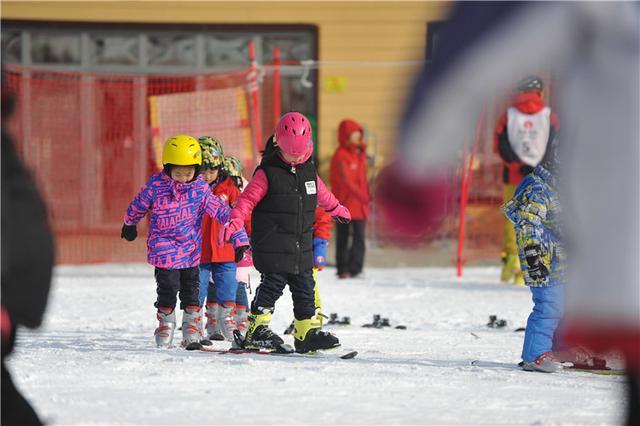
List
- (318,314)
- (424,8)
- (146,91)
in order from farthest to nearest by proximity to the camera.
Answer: (146,91) → (318,314) → (424,8)

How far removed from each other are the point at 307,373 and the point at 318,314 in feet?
5.20

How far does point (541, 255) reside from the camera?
6020mm

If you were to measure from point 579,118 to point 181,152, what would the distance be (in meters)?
5.20

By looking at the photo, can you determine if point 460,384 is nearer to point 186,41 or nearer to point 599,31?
point 599,31

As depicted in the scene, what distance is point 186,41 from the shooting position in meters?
15.8

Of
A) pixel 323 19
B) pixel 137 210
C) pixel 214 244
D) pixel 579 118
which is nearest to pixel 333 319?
pixel 214 244

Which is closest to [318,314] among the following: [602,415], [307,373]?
[307,373]

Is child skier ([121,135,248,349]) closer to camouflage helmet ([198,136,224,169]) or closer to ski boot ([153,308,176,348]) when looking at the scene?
ski boot ([153,308,176,348])

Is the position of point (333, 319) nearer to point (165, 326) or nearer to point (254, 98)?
point (165, 326)

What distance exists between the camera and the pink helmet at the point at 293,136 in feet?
21.5

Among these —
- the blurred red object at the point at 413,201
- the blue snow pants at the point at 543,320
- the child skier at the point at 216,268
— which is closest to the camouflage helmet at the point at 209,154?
the child skier at the point at 216,268

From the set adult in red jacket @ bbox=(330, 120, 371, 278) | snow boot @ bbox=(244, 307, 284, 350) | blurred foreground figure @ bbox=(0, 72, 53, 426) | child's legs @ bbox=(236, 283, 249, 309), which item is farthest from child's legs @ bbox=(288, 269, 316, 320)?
adult in red jacket @ bbox=(330, 120, 371, 278)

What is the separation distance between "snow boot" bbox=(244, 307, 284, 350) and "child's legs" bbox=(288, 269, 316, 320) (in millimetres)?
181

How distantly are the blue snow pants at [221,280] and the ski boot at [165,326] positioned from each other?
59cm
